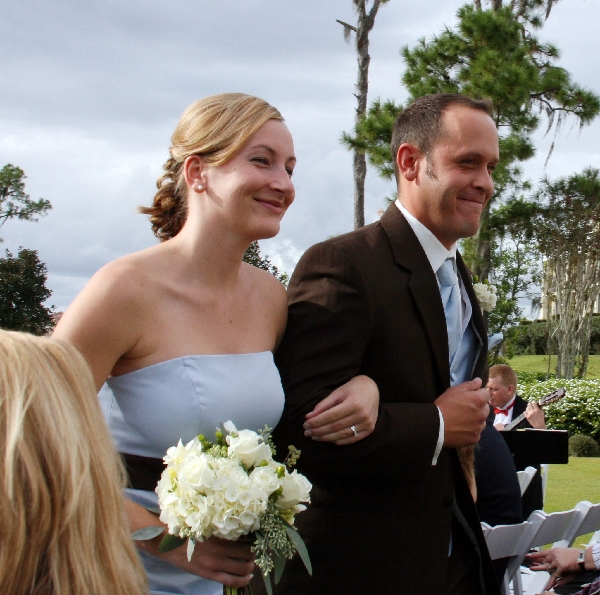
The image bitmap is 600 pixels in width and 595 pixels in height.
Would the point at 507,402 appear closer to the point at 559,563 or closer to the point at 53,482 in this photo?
the point at 559,563

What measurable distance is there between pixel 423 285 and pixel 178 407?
3.66 feet

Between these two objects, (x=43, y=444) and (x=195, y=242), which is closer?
(x=43, y=444)

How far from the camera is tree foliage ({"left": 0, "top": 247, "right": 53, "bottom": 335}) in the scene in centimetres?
3247

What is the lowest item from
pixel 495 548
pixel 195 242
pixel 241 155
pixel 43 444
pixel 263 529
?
pixel 495 548

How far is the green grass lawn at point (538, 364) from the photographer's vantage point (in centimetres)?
3853

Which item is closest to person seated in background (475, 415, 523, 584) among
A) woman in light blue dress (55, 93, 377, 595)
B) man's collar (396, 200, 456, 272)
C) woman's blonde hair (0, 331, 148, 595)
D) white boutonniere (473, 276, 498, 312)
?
white boutonniere (473, 276, 498, 312)

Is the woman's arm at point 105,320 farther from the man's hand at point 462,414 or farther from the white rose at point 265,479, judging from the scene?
the man's hand at point 462,414

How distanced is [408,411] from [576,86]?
21.3 metres

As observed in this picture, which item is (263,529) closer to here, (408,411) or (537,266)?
(408,411)

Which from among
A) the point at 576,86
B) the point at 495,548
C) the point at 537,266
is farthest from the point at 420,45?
the point at 495,548

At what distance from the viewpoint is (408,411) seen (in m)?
2.92

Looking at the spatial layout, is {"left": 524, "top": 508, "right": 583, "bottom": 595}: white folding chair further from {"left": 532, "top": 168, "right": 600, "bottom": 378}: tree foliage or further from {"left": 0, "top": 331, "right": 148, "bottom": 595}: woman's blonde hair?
{"left": 532, "top": 168, "right": 600, "bottom": 378}: tree foliage

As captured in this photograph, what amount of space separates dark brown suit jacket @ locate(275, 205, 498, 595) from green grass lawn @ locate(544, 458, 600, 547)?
8.82m

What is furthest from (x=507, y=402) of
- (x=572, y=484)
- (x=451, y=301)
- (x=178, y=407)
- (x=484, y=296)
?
(x=178, y=407)
